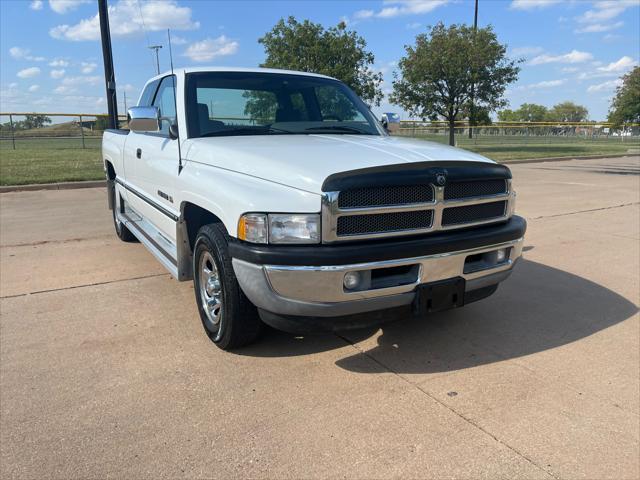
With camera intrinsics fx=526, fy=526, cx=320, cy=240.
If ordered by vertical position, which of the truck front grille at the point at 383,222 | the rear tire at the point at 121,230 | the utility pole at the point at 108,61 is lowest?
the rear tire at the point at 121,230

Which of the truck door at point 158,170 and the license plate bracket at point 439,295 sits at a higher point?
the truck door at point 158,170

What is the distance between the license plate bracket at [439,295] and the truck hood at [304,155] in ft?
2.38

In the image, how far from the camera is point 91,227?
289 inches

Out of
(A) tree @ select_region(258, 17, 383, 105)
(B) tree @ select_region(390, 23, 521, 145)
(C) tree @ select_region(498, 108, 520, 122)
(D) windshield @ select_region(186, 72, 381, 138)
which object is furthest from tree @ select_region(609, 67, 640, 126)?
(C) tree @ select_region(498, 108, 520, 122)

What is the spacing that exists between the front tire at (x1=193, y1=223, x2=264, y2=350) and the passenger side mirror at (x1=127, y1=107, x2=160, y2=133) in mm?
1160

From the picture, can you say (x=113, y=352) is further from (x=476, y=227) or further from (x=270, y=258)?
(x=476, y=227)

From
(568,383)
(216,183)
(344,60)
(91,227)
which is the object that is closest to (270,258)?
(216,183)

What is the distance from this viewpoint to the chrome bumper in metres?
2.75

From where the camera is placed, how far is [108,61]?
12438mm

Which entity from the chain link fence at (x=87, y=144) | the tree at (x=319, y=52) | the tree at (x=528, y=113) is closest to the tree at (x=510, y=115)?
the tree at (x=528, y=113)

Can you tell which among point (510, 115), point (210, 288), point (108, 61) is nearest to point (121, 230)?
point (210, 288)

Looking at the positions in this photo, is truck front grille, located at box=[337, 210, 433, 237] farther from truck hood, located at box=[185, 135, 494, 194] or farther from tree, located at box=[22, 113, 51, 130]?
tree, located at box=[22, 113, 51, 130]

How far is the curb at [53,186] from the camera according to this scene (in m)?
10.9

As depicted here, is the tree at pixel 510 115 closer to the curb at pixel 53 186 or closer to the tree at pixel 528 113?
the tree at pixel 528 113
